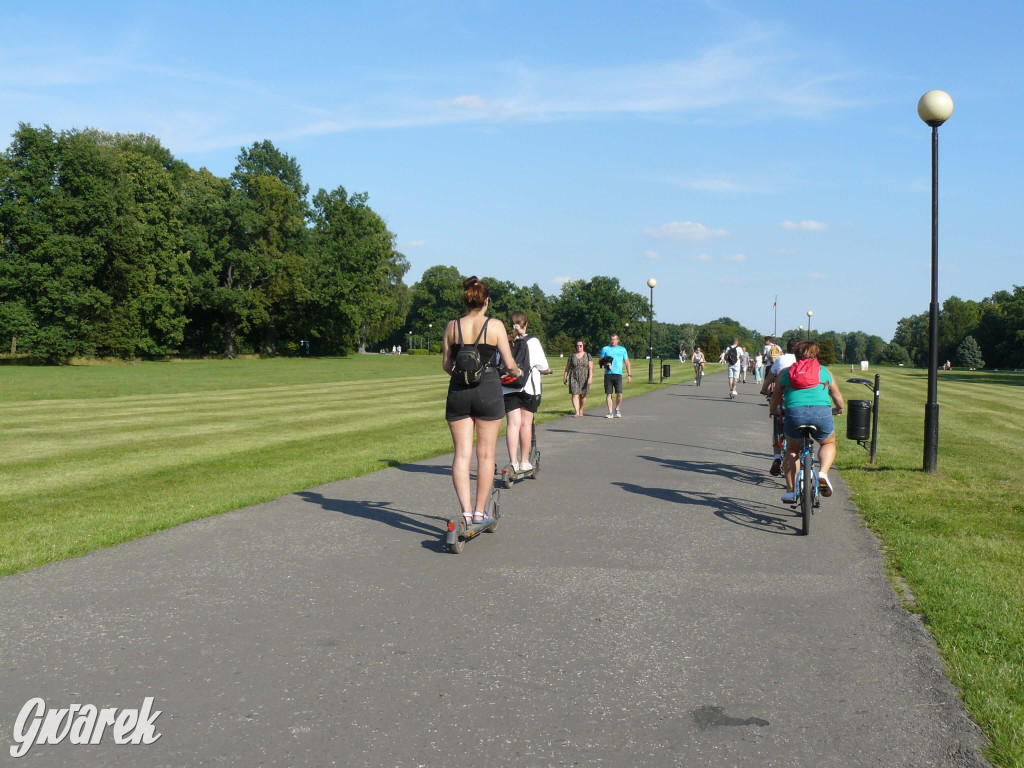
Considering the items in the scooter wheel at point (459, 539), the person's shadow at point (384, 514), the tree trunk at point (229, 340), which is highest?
the tree trunk at point (229, 340)

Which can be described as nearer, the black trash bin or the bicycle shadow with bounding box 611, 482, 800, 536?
the bicycle shadow with bounding box 611, 482, 800, 536

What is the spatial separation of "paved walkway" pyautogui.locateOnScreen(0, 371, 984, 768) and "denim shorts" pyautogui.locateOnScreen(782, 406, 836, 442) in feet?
2.70

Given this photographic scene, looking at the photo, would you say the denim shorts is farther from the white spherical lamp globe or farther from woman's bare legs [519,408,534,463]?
the white spherical lamp globe

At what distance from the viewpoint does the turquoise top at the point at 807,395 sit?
25.4 ft

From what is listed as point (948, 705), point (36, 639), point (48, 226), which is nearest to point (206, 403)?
point (36, 639)

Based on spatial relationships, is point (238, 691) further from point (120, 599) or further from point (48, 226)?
point (48, 226)

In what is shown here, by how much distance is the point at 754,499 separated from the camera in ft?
29.9

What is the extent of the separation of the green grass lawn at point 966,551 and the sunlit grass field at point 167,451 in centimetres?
586

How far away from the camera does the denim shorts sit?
7.69 metres

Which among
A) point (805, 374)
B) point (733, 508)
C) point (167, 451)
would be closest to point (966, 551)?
point (805, 374)

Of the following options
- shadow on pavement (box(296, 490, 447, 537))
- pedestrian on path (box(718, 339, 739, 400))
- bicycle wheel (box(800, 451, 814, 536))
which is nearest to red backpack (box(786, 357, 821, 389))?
bicycle wheel (box(800, 451, 814, 536))

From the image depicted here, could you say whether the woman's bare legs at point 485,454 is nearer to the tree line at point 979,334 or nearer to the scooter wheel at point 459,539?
the scooter wheel at point 459,539

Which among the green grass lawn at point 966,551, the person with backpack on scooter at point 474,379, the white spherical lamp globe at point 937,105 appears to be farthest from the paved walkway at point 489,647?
the white spherical lamp globe at point 937,105

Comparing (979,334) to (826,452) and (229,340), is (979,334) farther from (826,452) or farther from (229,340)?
(826,452)
